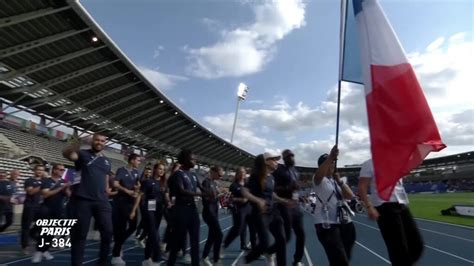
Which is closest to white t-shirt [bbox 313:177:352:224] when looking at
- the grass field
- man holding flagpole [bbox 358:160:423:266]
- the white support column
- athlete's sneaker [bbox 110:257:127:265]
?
man holding flagpole [bbox 358:160:423:266]

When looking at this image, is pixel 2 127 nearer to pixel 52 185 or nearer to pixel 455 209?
pixel 52 185

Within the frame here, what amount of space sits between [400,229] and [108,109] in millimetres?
29746

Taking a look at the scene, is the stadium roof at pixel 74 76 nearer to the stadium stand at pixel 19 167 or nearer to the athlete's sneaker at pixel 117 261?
the stadium stand at pixel 19 167

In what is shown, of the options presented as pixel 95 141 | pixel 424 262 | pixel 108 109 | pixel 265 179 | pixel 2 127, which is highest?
pixel 108 109

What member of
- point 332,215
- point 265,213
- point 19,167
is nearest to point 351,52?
point 332,215

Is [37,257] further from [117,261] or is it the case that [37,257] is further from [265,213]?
[265,213]

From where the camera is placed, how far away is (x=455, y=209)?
21.5 metres

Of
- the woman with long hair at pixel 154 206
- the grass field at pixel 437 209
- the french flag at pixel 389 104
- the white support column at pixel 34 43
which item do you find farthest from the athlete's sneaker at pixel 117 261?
the white support column at pixel 34 43

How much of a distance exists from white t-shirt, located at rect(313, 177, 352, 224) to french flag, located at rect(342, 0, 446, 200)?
0.68 m

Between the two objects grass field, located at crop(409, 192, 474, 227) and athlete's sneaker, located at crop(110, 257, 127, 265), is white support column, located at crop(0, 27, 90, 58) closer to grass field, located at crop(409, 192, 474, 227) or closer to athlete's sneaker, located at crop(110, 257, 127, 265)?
athlete's sneaker, located at crop(110, 257, 127, 265)

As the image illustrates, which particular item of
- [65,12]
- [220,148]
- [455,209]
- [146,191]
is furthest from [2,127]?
[220,148]

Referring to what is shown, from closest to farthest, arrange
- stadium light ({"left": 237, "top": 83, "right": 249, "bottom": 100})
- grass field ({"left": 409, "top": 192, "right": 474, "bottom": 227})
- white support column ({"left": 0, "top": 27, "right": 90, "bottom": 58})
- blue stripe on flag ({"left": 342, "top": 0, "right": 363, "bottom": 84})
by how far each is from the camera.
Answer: blue stripe on flag ({"left": 342, "top": 0, "right": 363, "bottom": 84}) → grass field ({"left": 409, "top": 192, "right": 474, "bottom": 227}) → white support column ({"left": 0, "top": 27, "right": 90, "bottom": 58}) → stadium light ({"left": 237, "top": 83, "right": 249, "bottom": 100})

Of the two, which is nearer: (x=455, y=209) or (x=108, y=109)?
(x=455, y=209)

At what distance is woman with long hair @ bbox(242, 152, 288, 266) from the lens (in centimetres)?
562
